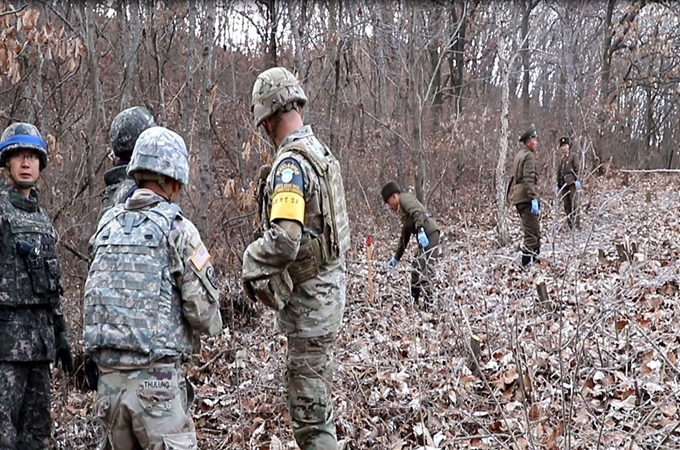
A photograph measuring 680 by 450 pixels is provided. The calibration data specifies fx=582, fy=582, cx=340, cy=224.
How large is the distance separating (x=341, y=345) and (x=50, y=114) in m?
4.20

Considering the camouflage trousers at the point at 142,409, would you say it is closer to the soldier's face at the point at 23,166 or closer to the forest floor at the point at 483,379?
the forest floor at the point at 483,379

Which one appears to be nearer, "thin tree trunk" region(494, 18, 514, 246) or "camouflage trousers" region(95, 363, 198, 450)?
"camouflage trousers" region(95, 363, 198, 450)

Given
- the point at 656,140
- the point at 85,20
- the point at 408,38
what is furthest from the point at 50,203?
the point at 656,140

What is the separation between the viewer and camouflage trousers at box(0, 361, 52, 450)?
3.34 metres

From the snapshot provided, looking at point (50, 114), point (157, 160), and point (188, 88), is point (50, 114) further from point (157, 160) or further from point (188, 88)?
point (157, 160)

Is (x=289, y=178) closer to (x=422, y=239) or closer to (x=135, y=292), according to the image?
(x=135, y=292)

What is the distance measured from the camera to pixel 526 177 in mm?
8789

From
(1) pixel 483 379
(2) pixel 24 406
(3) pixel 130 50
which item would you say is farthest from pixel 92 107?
(1) pixel 483 379

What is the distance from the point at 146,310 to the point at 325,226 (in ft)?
3.46

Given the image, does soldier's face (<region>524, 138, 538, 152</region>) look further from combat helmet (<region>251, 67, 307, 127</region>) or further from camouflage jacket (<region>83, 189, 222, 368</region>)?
camouflage jacket (<region>83, 189, 222, 368</region>)

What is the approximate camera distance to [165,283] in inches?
102

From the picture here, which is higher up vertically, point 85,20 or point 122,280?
point 85,20

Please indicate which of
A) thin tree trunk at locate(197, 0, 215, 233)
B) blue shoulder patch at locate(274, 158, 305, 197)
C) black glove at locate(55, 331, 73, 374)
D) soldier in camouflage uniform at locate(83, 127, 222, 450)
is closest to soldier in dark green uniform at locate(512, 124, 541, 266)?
thin tree trunk at locate(197, 0, 215, 233)

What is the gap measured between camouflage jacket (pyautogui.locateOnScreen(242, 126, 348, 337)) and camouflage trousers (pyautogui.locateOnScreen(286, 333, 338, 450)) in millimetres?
82
